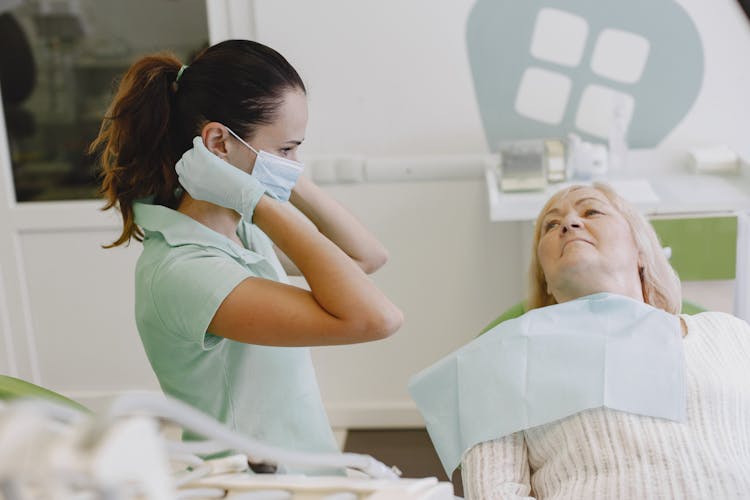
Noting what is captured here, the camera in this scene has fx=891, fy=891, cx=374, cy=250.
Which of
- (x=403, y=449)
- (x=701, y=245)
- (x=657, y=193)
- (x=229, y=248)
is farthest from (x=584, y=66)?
(x=229, y=248)

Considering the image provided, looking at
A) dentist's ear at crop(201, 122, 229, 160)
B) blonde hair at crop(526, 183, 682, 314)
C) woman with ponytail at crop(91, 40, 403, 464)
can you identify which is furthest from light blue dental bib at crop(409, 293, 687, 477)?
dentist's ear at crop(201, 122, 229, 160)

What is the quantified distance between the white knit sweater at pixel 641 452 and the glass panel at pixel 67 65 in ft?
6.32

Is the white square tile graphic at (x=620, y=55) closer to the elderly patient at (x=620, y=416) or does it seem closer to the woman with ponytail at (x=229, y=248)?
the elderly patient at (x=620, y=416)

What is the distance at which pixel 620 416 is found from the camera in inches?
57.3

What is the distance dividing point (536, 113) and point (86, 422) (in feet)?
7.99

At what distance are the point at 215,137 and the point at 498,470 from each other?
700mm

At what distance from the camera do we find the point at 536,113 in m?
2.76

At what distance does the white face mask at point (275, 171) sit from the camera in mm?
1354

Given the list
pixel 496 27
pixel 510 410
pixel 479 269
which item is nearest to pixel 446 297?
pixel 479 269

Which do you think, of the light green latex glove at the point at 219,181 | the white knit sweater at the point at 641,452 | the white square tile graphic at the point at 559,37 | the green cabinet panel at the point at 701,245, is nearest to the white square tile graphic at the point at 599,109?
the white square tile graphic at the point at 559,37

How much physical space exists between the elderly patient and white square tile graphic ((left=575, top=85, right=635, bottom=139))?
1.03 metres

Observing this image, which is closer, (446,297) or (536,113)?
(536,113)

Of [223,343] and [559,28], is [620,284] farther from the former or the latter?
[559,28]

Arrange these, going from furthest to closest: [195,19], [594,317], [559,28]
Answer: [195,19] < [559,28] < [594,317]
